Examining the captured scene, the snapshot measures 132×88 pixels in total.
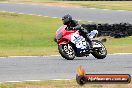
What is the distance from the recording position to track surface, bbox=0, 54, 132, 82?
44.1ft

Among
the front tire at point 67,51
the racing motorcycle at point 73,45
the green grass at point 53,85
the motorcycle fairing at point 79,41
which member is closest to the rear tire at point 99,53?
the racing motorcycle at point 73,45

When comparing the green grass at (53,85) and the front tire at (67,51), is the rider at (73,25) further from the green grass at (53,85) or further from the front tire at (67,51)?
the green grass at (53,85)

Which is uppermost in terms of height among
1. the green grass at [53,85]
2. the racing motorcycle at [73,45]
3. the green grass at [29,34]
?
the green grass at [53,85]

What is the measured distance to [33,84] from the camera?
1181cm

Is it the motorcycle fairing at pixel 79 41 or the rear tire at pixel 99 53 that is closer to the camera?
the motorcycle fairing at pixel 79 41

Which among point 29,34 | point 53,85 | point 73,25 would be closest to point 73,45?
point 73,25

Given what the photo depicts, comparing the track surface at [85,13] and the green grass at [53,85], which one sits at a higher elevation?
the green grass at [53,85]

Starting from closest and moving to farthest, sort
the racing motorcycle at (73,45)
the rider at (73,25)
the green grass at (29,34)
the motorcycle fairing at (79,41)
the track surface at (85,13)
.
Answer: the rider at (73,25)
the racing motorcycle at (73,45)
the motorcycle fairing at (79,41)
the green grass at (29,34)
the track surface at (85,13)

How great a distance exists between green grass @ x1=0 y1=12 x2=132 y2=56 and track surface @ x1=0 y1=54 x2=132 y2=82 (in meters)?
3.55

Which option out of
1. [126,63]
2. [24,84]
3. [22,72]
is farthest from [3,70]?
[126,63]

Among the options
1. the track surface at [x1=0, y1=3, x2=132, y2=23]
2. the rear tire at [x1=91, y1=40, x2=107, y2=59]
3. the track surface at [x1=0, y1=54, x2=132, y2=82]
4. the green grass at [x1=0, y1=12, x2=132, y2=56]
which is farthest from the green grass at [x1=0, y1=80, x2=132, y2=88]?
the track surface at [x1=0, y1=3, x2=132, y2=23]

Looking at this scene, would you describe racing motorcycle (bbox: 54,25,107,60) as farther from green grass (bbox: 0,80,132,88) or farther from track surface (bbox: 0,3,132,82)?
green grass (bbox: 0,80,132,88)

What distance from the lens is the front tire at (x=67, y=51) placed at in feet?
55.8

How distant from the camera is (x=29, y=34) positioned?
100 ft
